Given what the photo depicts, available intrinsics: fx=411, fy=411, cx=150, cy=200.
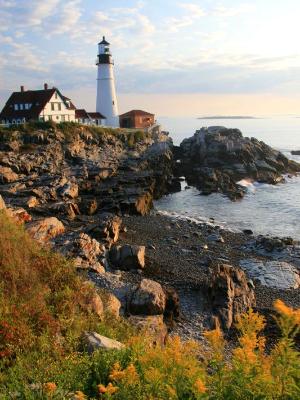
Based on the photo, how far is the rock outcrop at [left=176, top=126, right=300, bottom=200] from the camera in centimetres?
5006

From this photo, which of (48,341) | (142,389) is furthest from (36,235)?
(142,389)

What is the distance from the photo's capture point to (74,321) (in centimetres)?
899

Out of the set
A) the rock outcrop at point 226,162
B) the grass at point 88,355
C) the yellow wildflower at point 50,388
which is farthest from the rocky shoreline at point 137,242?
the yellow wildflower at point 50,388

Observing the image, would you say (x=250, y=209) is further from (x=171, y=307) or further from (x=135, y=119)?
(x=135, y=119)

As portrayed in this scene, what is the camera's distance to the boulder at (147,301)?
47.0ft

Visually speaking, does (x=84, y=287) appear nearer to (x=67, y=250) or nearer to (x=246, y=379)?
(x=246, y=379)

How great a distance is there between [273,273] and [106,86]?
5968 centimetres

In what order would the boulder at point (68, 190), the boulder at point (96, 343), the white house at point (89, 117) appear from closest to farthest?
the boulder at point (96, 343), the boulder at point (68, 190), the white house at point (89, 117)

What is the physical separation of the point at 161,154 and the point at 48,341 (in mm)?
49558

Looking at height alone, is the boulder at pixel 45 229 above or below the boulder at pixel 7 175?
below

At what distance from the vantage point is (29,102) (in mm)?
60500

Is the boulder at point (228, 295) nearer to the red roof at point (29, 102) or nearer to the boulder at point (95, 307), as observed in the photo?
the boulder at point (95, 307)

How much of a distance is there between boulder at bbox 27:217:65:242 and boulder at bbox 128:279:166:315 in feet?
22.4

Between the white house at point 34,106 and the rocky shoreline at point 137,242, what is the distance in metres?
9.36
